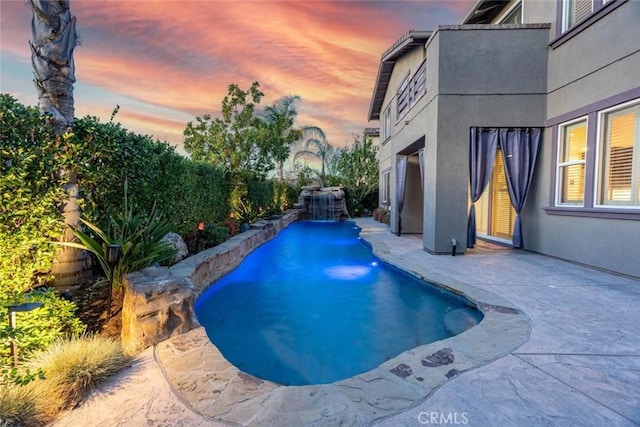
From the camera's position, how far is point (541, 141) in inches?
274

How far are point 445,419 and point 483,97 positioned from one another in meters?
7.02

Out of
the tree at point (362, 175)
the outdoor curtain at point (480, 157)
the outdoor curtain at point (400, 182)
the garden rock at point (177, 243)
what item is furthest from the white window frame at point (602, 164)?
the tree at point (362, 175)

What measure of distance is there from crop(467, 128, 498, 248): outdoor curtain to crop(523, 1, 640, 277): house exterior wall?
1.13 m

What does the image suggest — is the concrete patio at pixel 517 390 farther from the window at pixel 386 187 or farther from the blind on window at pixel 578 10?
the window at pixel 386 187

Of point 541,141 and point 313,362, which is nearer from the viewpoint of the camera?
point 313,362

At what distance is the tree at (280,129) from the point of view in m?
14.2

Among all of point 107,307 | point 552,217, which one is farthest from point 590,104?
point 107,307

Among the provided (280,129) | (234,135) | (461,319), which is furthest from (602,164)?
(280,129)

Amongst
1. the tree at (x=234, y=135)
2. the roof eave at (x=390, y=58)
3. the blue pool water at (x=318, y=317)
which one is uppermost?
the roof eave at (x=390, y=58)

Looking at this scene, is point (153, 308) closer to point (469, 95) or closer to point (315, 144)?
point (469, 95)

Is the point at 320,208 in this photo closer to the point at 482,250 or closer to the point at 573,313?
the point at 482,250

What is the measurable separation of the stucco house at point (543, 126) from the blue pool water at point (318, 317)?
2318mm

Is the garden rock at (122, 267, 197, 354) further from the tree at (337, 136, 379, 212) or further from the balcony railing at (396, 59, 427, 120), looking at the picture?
the tree at (337, 136, 379, 212)

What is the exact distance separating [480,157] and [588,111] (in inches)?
78.3
